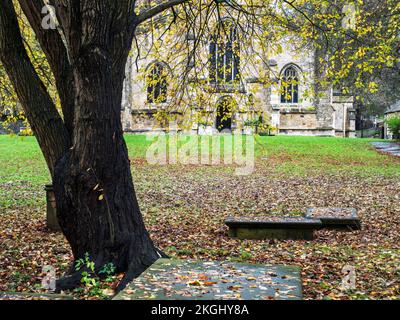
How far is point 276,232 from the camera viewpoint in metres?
7.77

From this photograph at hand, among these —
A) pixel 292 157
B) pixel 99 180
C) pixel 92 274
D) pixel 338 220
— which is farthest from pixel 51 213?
pixel 292 157

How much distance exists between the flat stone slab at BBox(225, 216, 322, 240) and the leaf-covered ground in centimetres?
23

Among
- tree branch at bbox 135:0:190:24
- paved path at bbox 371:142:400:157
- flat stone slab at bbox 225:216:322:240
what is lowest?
flat stone slab at bbox 225:216:322:240

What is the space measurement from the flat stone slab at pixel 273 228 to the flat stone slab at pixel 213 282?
2892 millimetres

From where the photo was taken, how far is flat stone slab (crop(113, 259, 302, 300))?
376cm

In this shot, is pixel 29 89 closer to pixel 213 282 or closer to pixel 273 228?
pixel 213 282

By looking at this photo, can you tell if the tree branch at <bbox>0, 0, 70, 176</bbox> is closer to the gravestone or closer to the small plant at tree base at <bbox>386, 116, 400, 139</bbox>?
the gravestone

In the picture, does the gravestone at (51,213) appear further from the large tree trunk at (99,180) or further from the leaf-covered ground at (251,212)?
the large tree trunk at (99,180)

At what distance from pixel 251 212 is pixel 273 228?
8.72 feet

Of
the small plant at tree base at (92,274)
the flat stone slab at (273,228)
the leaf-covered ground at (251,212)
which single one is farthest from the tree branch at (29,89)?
the flat stone slab at (273,228)

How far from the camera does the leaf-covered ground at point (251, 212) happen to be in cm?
604

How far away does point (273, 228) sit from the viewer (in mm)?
7742

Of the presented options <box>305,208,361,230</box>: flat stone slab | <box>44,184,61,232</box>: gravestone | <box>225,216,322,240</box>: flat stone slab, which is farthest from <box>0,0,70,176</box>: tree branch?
<box>305,208,361,230</box>: flat stone slab
